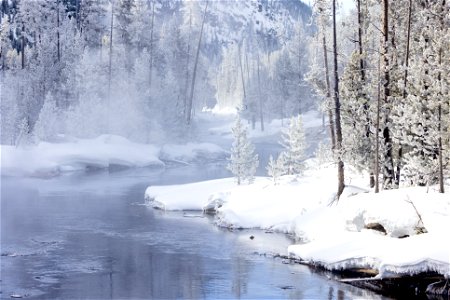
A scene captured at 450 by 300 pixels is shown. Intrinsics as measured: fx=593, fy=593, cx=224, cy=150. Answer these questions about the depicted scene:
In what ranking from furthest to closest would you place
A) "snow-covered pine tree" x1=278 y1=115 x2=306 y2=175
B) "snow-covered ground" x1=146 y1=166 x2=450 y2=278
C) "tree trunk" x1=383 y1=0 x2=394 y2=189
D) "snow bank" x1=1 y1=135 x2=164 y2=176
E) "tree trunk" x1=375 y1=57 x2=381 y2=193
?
"snow bank" x1=1 y1=135 x2=164 y2=176 → "snow-covered pine tree" x1=278 y1=115 x2=306 y2=175 → "tree trunk" x1=383 y1=0 x2=394 y2=189 → "tree trunk" x1=375 y1=57 x2=381 y2=193 → "snow-covered ground" x1=146 y1=166 x2=450 y2=278

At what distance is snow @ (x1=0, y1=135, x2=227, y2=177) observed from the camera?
46.9m

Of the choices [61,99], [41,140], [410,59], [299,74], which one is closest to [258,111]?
[299,74]

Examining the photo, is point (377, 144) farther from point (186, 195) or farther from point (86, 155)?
point (86, 155)

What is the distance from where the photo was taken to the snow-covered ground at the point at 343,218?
17.1m

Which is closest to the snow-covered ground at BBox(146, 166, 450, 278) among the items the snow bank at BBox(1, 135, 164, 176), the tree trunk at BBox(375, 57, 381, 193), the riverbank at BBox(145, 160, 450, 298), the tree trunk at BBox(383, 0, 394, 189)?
the riverbank at BBox(145, 160, 450, 298)

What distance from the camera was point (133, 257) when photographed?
68.9ft

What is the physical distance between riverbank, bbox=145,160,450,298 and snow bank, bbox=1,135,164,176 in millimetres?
18969

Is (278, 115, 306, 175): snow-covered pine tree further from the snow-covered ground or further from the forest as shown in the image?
the forest

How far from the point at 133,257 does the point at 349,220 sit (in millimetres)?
7838

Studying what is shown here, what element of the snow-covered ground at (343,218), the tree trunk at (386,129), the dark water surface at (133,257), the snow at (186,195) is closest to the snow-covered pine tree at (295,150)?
the snow-covered ground at (343,218)

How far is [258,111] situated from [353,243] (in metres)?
76.0

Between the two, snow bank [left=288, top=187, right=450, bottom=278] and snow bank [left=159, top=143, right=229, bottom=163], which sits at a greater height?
snow bank [left=159, top=143, right=229, bottom=163]

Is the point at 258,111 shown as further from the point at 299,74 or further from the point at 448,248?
the point at 448,248

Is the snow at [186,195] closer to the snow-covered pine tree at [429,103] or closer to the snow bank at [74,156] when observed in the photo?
the snow-covered pine tree at [429,103]
